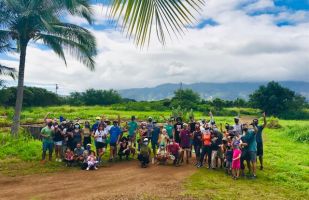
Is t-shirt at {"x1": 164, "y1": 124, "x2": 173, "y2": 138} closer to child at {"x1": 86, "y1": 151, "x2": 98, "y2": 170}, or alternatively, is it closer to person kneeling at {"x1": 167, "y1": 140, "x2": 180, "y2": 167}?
person kneeling at {"x1": 167, "y1": 140, "x2": 180, "y2": 167}

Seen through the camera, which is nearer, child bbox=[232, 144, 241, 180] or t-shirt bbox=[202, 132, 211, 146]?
child bbox=[232, 144, 241, 180]

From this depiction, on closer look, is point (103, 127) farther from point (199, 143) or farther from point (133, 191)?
point (133, 191)

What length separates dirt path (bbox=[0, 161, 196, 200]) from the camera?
32.6ft

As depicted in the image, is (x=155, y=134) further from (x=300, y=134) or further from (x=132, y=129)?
(x=300, y=134)

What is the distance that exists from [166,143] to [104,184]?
148 inches

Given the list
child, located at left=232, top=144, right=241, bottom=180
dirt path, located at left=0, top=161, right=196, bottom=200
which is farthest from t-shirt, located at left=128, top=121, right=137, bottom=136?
child, located at left=232, top=144, right=241, bottom=180

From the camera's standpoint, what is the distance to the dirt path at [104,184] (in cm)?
993

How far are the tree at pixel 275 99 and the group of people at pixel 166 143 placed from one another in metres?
42.9

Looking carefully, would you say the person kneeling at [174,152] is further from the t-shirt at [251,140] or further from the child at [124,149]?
the t-shirt at [251,140]

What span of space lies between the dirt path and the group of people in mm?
660

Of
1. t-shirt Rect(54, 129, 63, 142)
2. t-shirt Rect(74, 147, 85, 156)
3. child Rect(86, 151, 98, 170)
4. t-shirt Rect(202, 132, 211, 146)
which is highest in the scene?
t-shirt Rect(202, 132, 211, 146)

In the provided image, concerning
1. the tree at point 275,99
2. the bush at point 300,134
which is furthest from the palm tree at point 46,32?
the tree at point 275,99

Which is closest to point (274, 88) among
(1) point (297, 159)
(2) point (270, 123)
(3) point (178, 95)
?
(3) point (178, 95)

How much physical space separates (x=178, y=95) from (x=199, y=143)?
5095 centimetres
